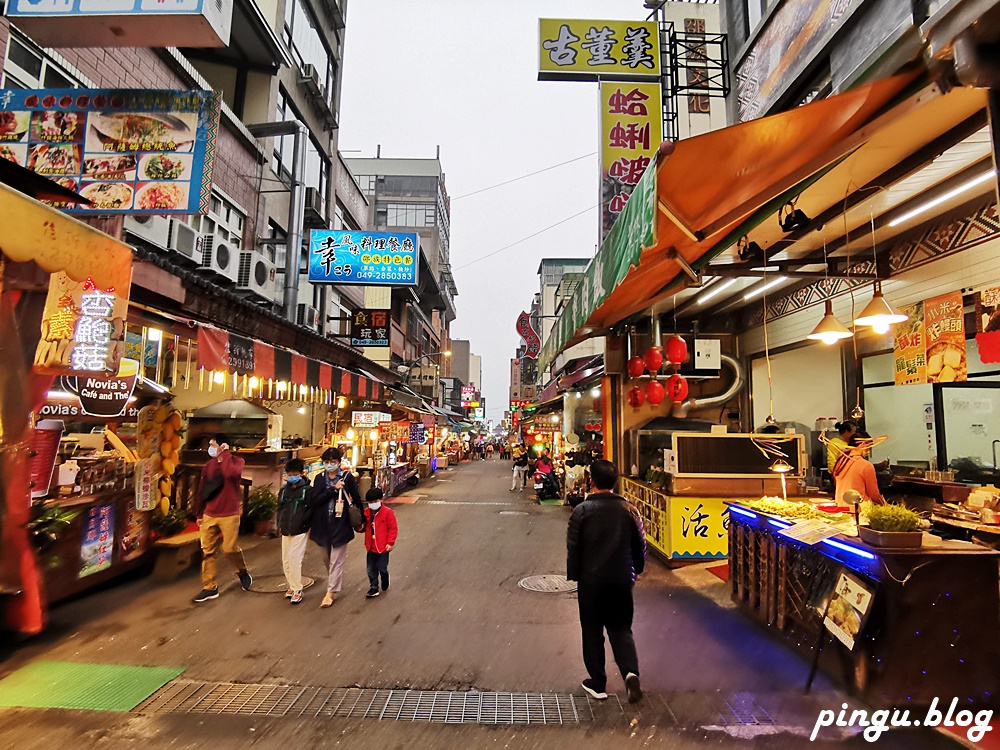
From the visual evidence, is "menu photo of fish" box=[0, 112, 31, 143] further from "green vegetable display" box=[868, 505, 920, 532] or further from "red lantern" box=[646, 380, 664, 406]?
"red lantern" box=[646, 380, 664, 406]

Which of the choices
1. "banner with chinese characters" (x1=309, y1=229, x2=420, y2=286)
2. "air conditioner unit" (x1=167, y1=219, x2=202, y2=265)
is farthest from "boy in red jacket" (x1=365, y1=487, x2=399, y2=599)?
"air conditioner unit" (x1=167, y1=219, x2=202, y2=265)

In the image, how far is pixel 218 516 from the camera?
6.99 metres

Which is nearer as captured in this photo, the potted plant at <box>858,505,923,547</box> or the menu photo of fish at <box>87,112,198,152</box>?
the potted plant at <box>858,505,923,547</box>

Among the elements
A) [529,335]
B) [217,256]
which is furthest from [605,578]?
[529,335]

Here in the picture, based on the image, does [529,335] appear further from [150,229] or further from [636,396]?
[150,229]

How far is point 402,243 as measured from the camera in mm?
14820

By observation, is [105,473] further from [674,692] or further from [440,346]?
[440,346]

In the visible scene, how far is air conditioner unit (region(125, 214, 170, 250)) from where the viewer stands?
34.8 ft

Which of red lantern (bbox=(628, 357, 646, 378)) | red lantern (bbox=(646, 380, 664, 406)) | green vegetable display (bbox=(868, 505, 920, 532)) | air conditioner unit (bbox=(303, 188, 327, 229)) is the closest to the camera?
green vegetable display (bbox=(868, 505, 920, 532))

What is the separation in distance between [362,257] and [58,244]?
1085 cm

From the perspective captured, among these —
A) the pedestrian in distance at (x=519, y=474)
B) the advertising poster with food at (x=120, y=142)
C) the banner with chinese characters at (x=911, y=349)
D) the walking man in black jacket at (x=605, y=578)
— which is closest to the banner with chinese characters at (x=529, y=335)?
the pedestrian in distance at (x=519, y=474)

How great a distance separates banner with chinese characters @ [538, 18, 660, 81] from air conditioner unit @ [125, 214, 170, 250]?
354 inches

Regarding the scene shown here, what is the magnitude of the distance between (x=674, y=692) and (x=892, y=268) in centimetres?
675

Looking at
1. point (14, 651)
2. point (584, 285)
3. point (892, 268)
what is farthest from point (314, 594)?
point (892, 268)
